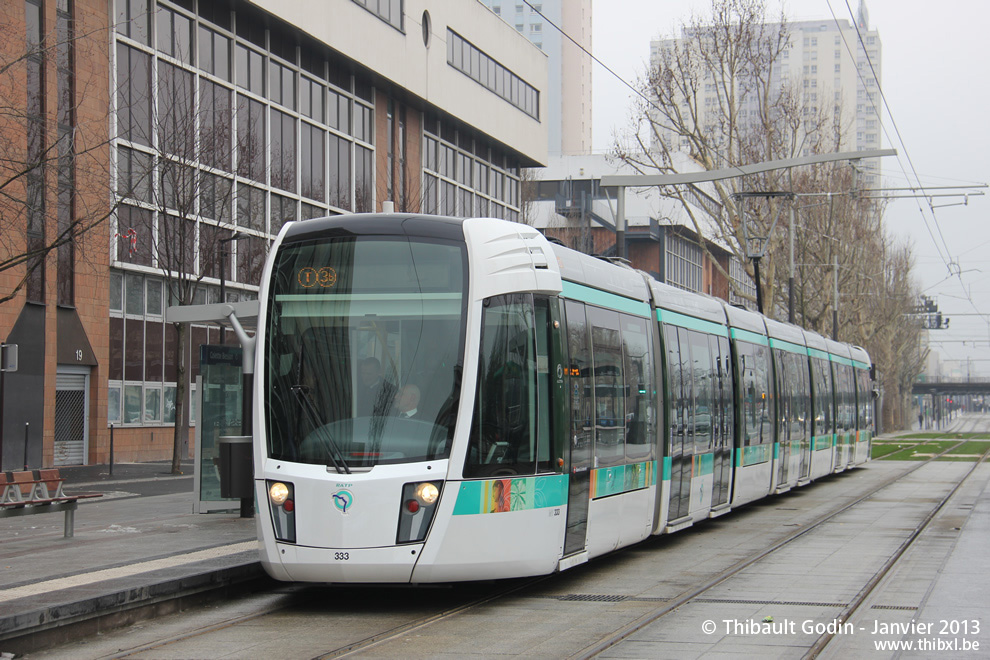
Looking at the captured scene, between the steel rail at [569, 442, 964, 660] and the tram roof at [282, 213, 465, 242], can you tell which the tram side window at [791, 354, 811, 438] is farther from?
the tram roof at [282, 213, 465, 242]

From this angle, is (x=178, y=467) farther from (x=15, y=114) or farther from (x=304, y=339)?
(x=304, y=339)

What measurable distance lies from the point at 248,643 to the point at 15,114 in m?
9.63

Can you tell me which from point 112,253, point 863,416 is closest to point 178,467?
point 112,253

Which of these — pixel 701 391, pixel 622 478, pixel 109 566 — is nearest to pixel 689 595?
pixel 622 478

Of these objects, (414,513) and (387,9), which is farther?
(387,9)

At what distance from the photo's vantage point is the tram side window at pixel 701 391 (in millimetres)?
15289

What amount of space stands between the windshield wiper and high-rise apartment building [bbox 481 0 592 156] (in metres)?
113

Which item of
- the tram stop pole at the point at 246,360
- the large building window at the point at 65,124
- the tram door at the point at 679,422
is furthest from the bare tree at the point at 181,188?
the tram door at the point at 679,422

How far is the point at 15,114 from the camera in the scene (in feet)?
50.2

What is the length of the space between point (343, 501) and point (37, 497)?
8.21 metres

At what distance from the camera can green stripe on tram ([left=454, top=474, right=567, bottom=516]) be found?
9227 mm

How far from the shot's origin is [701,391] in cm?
1557

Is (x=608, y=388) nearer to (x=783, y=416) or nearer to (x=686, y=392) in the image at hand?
(x=686, y=392)

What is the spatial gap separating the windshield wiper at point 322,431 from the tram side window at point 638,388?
13.4 feet
